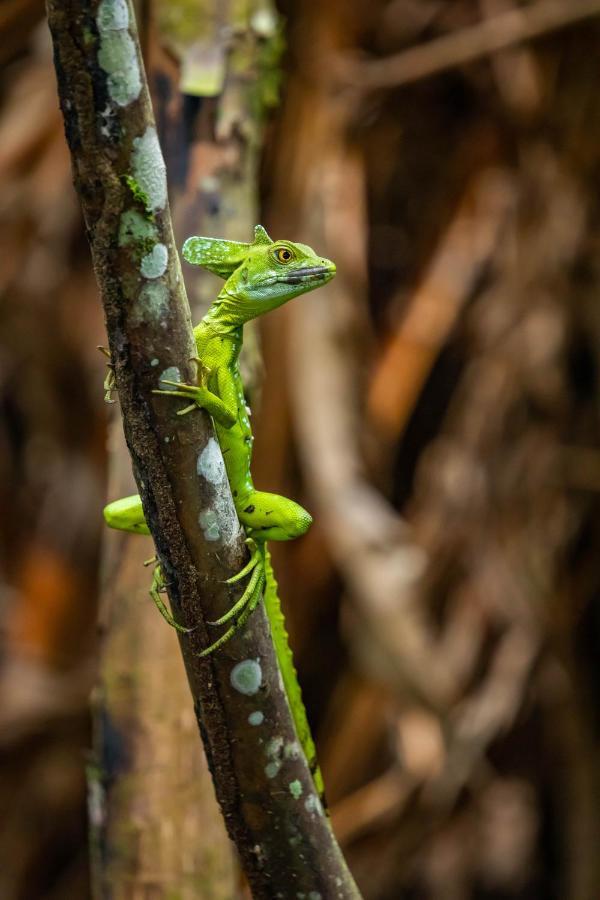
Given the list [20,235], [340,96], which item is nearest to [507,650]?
[340,96]

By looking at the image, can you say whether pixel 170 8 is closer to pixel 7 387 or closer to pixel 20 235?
pixel 20 235

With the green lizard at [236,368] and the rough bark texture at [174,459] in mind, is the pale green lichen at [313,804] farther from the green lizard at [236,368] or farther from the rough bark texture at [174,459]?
the green lizard at [236,368]

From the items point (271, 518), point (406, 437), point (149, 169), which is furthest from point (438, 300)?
point (149, 169)

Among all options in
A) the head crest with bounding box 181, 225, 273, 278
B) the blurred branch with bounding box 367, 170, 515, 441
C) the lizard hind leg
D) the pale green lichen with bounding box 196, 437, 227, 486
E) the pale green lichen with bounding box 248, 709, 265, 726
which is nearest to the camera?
the pale green lichen with bounding box 196, 437, 227, 486

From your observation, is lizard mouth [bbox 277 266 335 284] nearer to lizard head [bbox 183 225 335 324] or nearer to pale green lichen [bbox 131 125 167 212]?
lizard head [bbox 183 225 335 324]

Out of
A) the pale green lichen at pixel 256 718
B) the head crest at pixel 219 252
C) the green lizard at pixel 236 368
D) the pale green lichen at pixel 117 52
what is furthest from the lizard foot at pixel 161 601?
the pale green lichen at pixel 117 52

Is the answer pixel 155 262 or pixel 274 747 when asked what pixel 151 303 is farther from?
pixel 274 747

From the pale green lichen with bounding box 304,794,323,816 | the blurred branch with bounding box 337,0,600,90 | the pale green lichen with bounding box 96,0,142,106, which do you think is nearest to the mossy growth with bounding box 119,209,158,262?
the pale green lichen with bounding box 96,0,142,106
